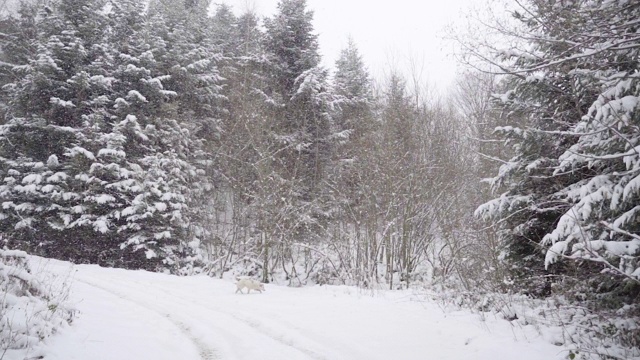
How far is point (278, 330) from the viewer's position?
6359 mm

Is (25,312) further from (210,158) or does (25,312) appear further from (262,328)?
(210,158)

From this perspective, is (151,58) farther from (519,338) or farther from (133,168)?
(519,338)

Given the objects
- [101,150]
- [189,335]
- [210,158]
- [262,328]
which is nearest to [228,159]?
[210,158]

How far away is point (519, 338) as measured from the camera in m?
5.64

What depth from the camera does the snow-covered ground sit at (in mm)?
5168

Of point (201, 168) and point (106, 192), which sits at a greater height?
point (201, 168)

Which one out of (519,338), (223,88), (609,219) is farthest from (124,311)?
(223,88)

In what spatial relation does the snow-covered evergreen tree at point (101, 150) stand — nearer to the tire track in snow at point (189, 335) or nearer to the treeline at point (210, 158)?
the treeline at point (210, 158)

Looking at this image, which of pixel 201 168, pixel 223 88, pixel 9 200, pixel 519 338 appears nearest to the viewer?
pixel 519 338

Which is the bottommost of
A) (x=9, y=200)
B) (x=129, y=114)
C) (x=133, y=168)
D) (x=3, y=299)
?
(x=3, y=299)

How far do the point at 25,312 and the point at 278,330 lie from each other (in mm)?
3609

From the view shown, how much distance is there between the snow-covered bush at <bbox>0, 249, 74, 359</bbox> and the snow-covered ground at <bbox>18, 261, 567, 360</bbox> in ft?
0.73

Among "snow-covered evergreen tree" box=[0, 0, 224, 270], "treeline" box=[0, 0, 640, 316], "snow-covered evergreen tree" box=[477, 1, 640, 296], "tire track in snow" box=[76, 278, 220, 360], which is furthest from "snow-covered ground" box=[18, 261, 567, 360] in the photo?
"snow-covered evergreen tree" box=[0, 0, 224, 270]

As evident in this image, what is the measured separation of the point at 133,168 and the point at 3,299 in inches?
475
